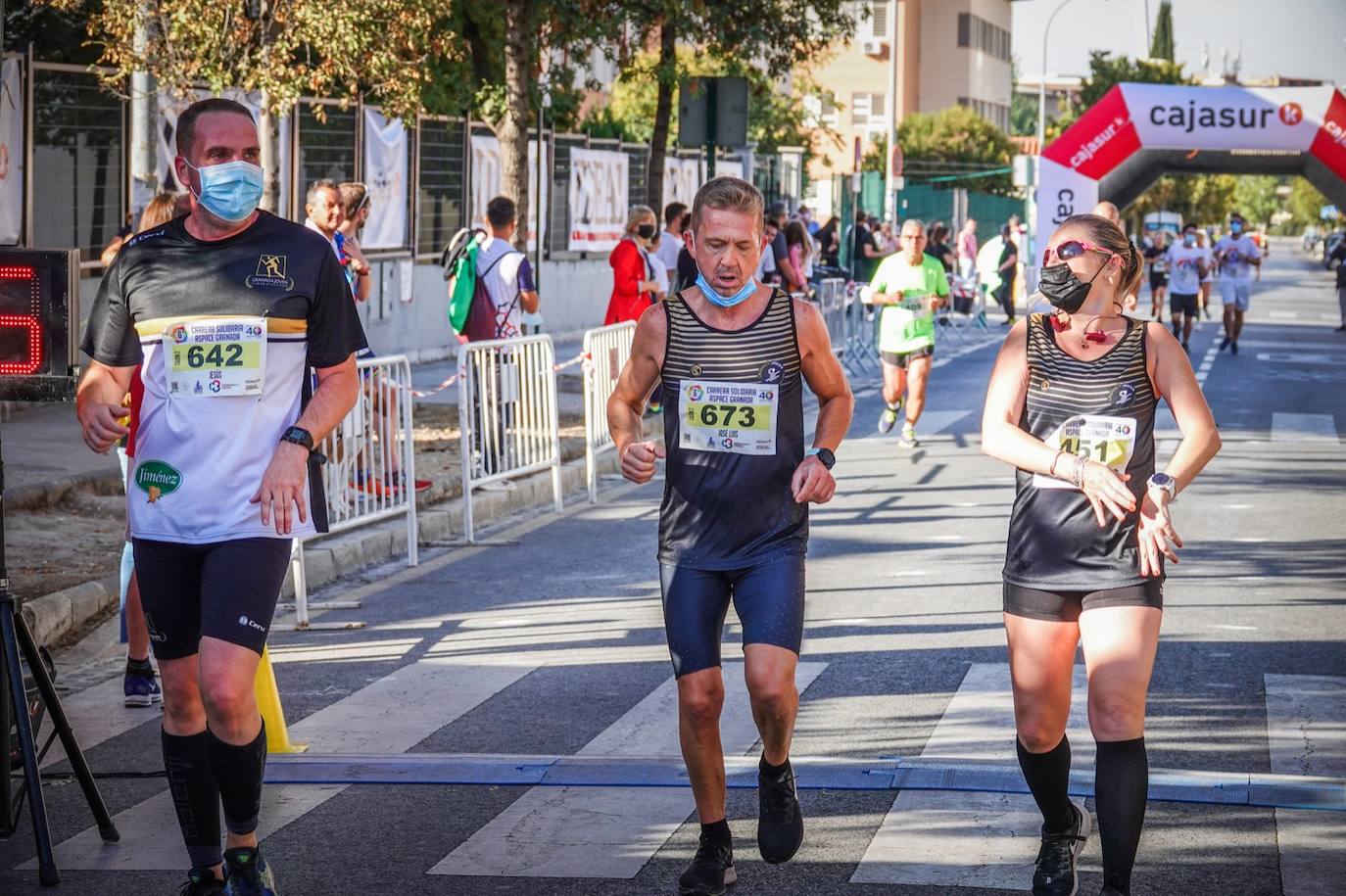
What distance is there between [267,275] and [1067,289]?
6.81 ft

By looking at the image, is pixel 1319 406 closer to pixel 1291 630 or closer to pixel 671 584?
pixel 1291 630

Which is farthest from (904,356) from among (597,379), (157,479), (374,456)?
(157,479)

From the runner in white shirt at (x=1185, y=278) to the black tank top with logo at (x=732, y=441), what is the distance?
23.6 metres

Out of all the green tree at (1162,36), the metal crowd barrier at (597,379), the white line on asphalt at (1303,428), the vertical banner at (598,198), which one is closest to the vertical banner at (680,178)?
the vertical banner at (598,198)

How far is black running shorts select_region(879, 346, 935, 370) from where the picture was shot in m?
16.3

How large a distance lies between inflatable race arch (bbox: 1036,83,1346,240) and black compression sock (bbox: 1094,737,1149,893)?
60.8 feet

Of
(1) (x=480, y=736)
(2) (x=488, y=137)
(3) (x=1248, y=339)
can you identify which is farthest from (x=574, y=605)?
(3) (x=1248, y=339)

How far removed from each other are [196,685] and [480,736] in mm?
2119

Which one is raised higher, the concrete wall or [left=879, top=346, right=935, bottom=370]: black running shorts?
the concrete wall

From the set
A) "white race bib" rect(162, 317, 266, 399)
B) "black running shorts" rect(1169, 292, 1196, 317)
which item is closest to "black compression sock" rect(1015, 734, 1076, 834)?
"white race bib" rect(162, 317, 266, 399)

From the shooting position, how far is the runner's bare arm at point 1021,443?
4785 mm

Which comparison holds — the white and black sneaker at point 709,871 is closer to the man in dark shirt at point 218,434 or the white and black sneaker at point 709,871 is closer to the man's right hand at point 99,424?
the man in dark shirt at point 218,434

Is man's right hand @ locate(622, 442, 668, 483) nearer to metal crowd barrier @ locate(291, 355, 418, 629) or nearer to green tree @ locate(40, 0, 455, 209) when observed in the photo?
metal crowd barrier @ locate(291, 355, 418, 629)

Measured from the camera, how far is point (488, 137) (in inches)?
1026
